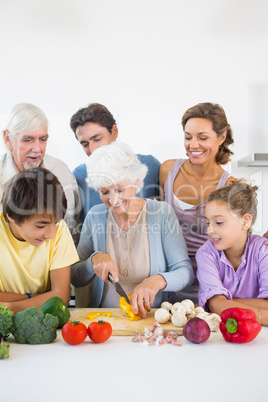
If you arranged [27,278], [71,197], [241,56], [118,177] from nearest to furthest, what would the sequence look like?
[27,278]
[118,177]
[71,197]
[241,56]

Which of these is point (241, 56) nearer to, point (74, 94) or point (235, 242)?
point (74, 94)

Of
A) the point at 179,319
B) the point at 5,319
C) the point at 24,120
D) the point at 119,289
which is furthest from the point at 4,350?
the point at 24,120

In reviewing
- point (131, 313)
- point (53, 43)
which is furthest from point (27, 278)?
point (53, 43)

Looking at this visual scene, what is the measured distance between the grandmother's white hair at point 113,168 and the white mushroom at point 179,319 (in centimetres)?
53

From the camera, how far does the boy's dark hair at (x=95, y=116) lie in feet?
6.65

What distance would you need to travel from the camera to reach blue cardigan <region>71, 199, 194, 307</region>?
149cm

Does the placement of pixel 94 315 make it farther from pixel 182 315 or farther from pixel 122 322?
pixel 182 315

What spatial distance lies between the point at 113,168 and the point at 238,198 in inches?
17.3

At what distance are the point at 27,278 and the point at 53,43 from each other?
4.37ft

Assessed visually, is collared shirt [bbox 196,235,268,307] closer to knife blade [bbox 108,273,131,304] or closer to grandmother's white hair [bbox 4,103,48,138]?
knife blade [bbox 108,273,131,304]

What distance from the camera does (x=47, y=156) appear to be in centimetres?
199

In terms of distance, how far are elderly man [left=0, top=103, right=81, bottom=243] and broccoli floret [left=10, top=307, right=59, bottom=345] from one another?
2.88ft

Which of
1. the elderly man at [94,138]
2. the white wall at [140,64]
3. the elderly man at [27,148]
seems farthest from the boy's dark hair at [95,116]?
the elderly man at [27,148]

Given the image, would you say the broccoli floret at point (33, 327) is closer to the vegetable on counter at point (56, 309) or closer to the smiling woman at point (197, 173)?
the vegetable on counter at point (56, 309)
